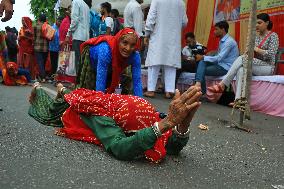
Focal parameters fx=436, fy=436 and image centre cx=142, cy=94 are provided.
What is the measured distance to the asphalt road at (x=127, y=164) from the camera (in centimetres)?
262

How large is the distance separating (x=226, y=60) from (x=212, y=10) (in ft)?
7.11

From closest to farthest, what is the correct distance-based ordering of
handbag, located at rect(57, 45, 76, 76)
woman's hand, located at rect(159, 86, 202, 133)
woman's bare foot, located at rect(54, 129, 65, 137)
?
1. woman's hand, located at rect(159, 86, 202, 133)
2. woman's bare foot, located at rect(54, 129, 65, 137)
3. handbag, located at rect(57, 45, 76, 76)

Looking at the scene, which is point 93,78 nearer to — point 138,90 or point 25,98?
point 138,90

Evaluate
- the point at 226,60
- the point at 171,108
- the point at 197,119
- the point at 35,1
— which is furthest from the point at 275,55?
the point at 35,1

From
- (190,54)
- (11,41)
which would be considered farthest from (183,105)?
(11,41)

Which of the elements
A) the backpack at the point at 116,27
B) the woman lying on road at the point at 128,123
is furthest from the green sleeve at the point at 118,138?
the backpack at the point at 116,27

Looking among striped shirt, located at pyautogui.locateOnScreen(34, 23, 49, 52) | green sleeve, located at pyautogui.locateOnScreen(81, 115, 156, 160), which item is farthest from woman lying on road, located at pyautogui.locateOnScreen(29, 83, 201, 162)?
striped shirt, located at pyautogui.locateOnScreen(34, 23, 49, 52)

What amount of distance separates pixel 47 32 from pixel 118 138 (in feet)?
26.0

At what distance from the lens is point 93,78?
468cm

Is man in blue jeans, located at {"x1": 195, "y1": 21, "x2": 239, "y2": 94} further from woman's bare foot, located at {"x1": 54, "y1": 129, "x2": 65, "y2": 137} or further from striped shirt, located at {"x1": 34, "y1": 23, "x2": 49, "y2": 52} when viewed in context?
striped shirt, located at {"x1": 34, "y1": 23, "x2": 49, "y2": 52}

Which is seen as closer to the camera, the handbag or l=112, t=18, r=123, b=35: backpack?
the handbag

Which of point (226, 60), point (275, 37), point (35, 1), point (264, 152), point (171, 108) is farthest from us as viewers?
point (35, 1)

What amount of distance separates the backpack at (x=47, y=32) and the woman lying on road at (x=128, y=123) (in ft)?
22.8

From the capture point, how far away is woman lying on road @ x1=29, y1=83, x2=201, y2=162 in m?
2.78
